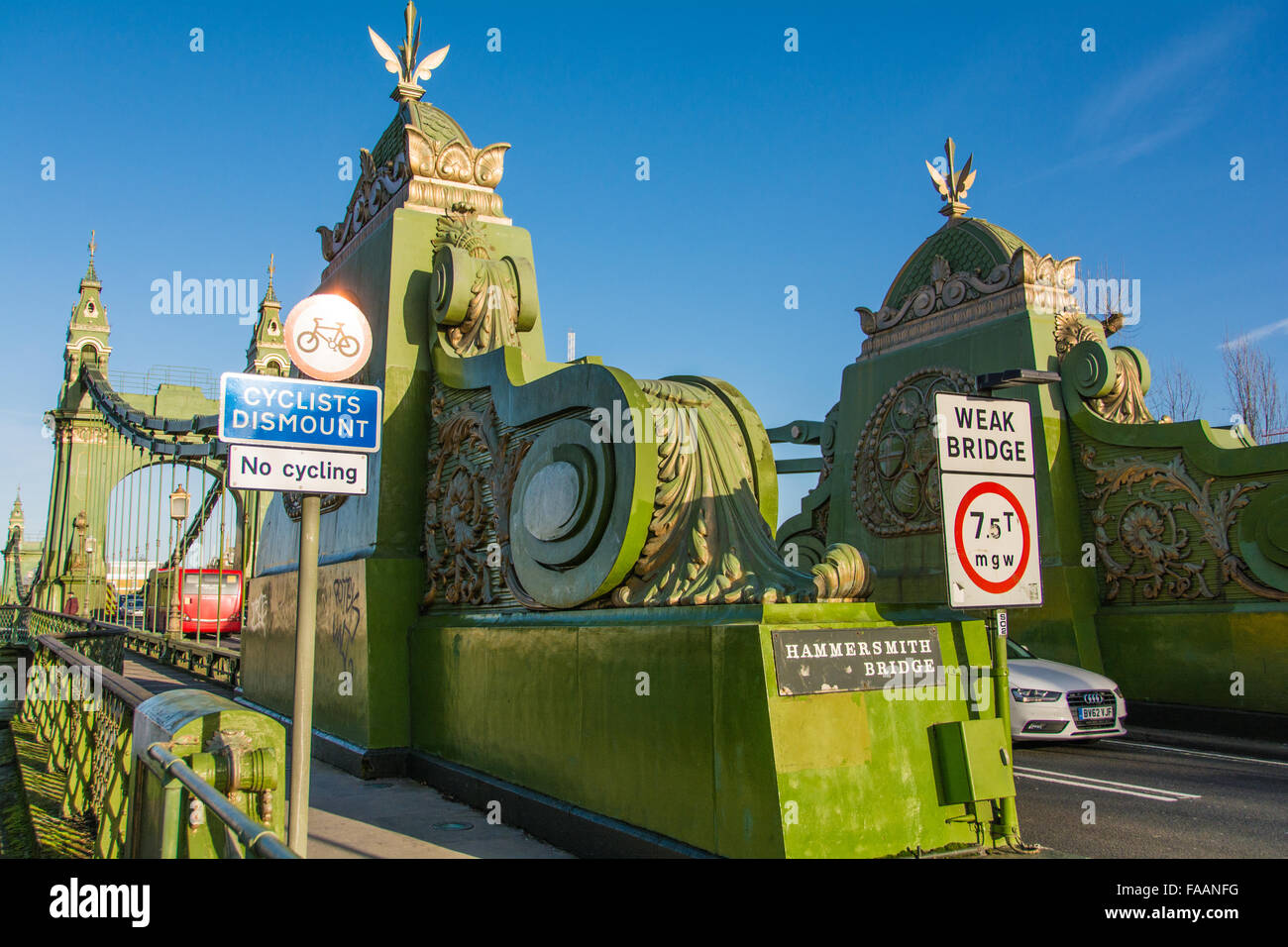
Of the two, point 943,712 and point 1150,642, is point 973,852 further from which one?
point 1150,642

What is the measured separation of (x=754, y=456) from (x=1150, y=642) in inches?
329

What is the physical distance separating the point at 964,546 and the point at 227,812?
3483 millimetres

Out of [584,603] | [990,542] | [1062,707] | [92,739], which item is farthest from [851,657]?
[1062,707]

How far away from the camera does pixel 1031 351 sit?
12758mm

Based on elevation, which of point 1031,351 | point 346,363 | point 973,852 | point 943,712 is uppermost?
point 1031,351

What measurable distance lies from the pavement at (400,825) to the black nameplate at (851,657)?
232 cm

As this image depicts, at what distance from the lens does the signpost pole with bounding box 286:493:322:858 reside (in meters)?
3.64

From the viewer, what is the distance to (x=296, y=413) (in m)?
3.94

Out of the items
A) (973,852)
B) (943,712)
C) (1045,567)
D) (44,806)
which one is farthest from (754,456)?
(1045,567)

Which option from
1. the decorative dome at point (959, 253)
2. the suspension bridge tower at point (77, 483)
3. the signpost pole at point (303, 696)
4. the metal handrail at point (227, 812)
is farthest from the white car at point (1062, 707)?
the suspension bridge tower at point (77, 483)

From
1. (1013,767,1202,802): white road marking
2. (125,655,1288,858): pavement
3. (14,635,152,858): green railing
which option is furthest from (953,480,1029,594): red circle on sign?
(14,635,152,858): green railing

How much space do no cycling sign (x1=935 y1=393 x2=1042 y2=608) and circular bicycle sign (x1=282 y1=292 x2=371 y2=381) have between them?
286 centimetres

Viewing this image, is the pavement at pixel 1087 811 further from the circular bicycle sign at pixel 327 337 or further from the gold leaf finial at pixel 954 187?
the gold leaf finial at pixel 954 187

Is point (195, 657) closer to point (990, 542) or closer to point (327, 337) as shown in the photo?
point (327, 337)
